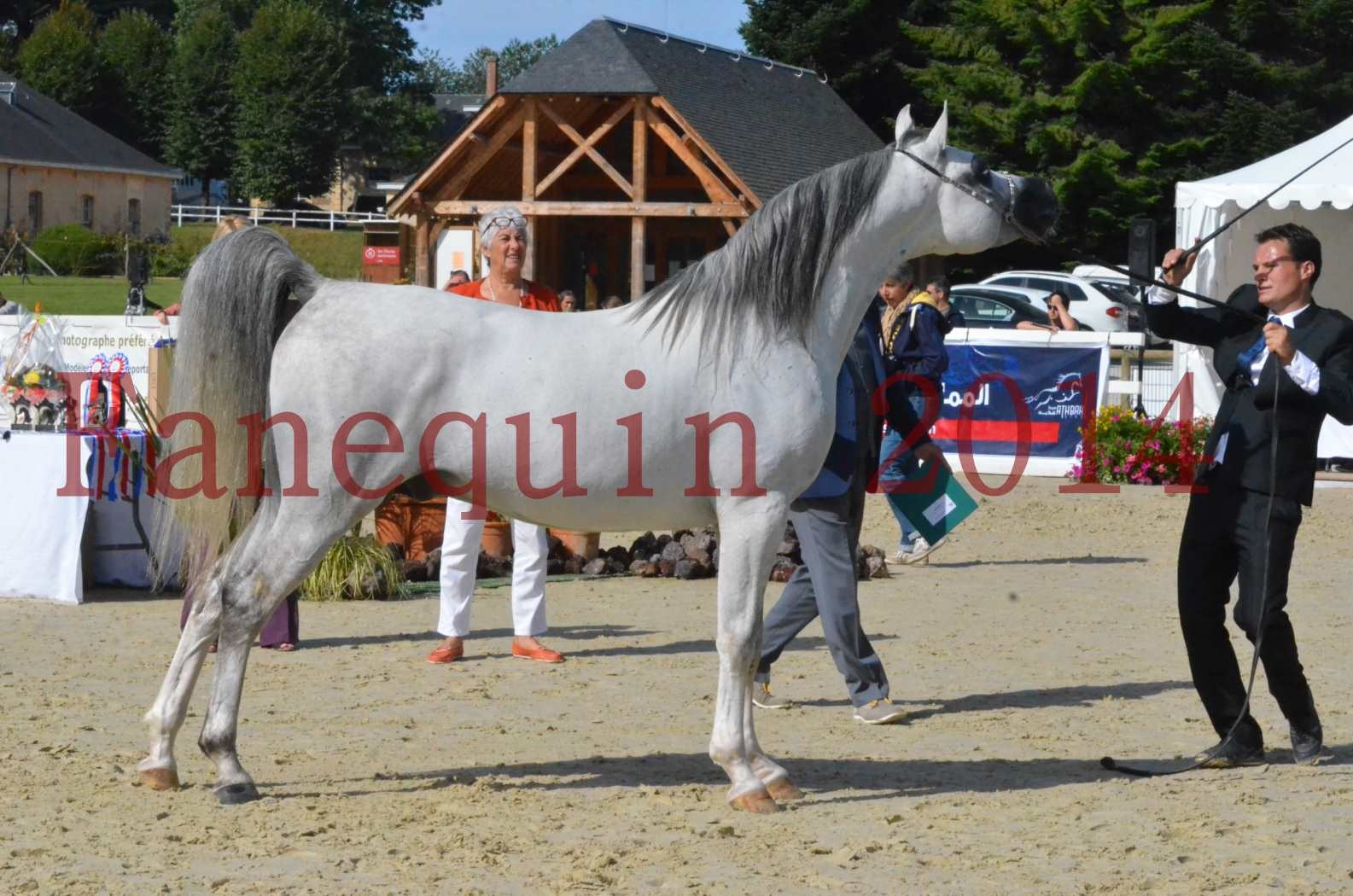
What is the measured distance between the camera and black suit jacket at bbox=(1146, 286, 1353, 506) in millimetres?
5848

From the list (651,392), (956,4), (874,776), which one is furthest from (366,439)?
(956,4)

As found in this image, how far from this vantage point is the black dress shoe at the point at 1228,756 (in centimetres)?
598

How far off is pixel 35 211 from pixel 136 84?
18.1 m

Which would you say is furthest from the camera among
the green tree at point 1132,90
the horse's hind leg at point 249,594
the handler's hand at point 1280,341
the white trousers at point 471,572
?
the green tree at point 1132,90

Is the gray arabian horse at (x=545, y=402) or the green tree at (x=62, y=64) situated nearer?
the gray arabian horse at (x=545, y=402)

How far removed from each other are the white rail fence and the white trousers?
51.3 metres

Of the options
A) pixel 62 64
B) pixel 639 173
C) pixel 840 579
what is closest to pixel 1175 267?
pixel 840 579

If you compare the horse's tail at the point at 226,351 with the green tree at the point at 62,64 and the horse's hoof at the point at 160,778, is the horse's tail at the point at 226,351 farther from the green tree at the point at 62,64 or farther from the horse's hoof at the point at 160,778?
the green tree at the point at 62,64

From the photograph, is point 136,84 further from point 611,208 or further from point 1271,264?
point 1271,264

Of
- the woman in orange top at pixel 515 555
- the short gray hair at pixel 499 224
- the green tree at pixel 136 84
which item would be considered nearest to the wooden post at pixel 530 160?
the woman in orange top at pixel 515 555

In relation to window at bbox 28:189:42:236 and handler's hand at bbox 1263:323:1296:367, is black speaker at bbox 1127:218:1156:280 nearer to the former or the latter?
handler's hand at bbox 1263:323:1296:367

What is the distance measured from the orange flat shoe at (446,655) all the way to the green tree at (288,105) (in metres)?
66.3

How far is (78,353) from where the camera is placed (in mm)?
17781

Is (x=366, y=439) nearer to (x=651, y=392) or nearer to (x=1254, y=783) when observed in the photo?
(x=651, y=392)
